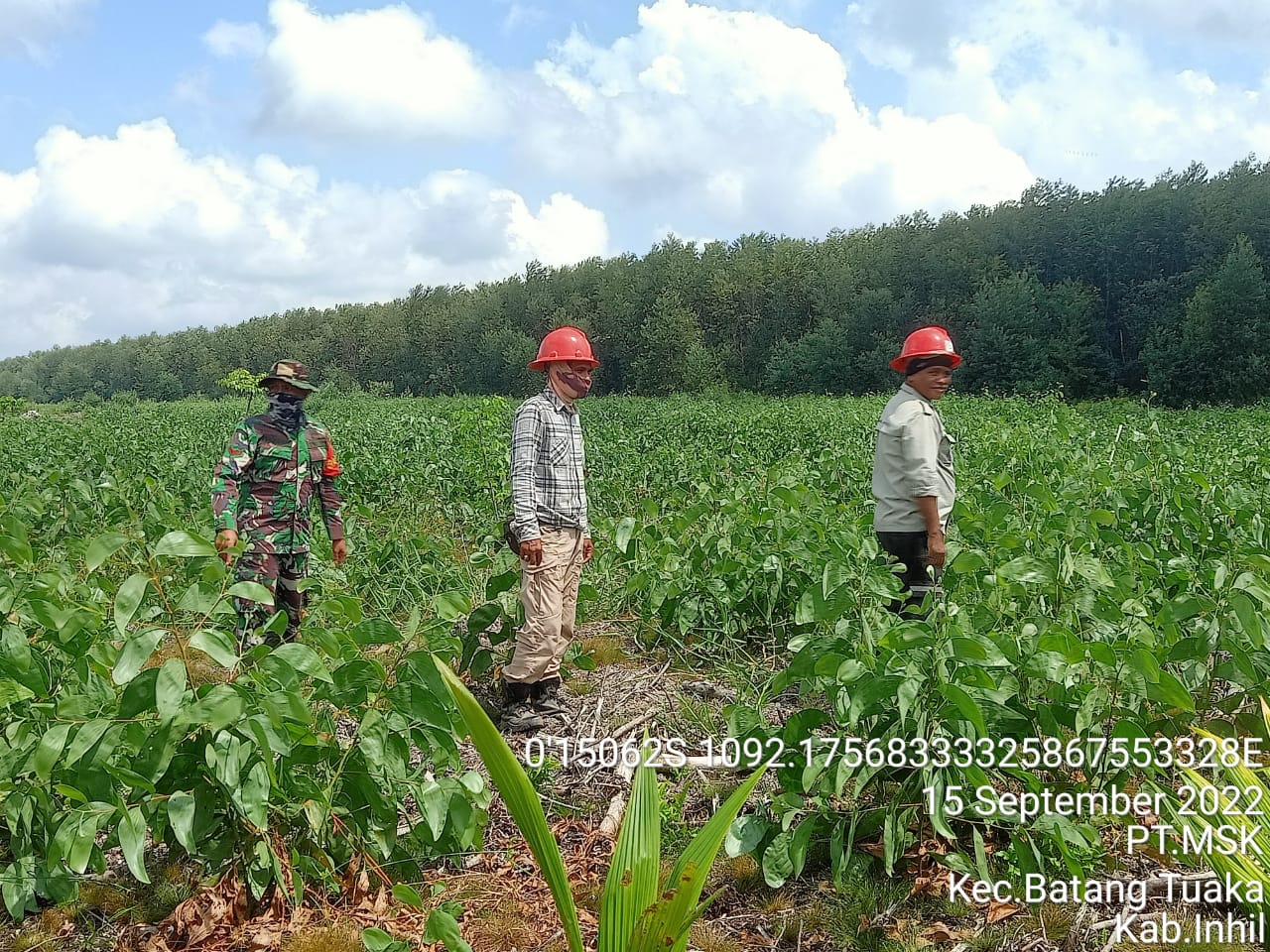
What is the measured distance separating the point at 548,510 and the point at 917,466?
1.71 meters

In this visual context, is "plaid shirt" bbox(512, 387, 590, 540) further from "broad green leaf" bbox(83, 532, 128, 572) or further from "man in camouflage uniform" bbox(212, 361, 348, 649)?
"broad green leaf" bbox(83, 532, 128, 572)

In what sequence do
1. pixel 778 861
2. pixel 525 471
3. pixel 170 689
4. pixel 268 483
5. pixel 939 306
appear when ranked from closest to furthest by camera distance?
pixel 170 689
pixel 778 861
pixel 525 471
pixel 268 483
pixel 939 306

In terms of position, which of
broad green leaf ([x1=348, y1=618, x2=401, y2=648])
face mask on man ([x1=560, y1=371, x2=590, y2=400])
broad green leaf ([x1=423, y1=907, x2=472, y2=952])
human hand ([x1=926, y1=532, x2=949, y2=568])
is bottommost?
broad green leaf ([x1=423, y1=907, x2=472, y2=952])

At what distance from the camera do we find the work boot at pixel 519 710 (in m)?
4.20

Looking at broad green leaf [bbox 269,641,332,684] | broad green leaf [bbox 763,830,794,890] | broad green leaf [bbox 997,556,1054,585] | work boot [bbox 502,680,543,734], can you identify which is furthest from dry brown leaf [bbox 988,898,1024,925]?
work boot [bbox 502,680,543,734]

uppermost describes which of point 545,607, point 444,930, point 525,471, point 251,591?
point 525,471

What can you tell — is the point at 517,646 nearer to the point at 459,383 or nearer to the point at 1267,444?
the point at 1267,444

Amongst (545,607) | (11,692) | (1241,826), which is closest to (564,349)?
(545,607)

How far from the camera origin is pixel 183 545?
2008 millimetres

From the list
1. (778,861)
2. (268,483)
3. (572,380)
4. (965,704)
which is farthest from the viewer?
(268,483)

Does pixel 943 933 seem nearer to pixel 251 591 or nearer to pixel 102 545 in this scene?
pixel 251 591

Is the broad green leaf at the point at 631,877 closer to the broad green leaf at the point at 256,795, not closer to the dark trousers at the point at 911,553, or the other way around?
the broad green leaf at the point at 256,795

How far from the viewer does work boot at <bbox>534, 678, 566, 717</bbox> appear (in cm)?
435

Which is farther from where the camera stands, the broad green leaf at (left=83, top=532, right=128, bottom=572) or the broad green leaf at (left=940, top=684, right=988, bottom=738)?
the broad green leaf at (left=940, top=684, right=988, bottom=738)
